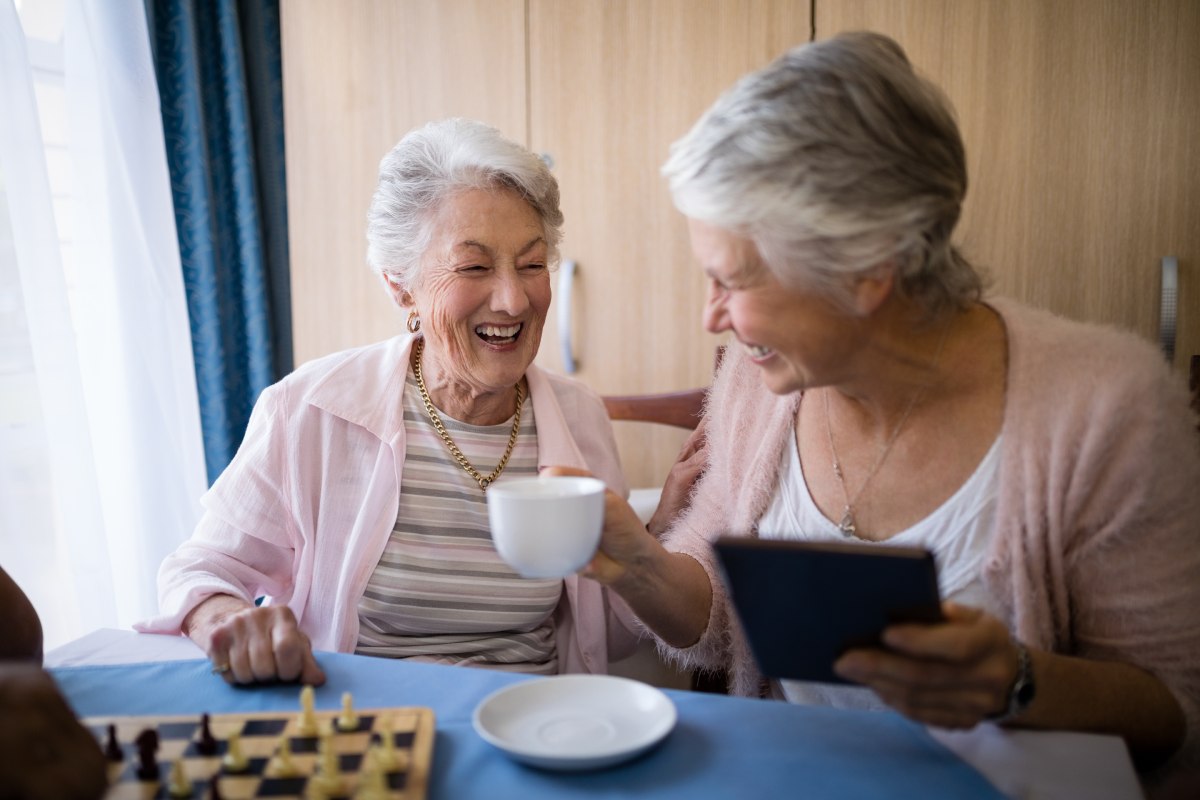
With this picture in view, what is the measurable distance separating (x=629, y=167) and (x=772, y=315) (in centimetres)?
153

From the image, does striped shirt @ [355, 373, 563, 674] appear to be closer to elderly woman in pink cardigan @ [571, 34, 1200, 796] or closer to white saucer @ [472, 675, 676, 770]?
elderly woman in pink cardigan @ [571, 34, 1200, 796]

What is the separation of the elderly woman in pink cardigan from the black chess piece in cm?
56

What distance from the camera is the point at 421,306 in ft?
5.32

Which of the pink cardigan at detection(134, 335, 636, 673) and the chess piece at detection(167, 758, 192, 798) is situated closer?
the chess piece at detection(167, 758, 192, 798)

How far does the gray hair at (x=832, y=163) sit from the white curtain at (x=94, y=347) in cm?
189

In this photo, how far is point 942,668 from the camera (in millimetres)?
844

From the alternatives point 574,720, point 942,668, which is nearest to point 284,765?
point 574,720

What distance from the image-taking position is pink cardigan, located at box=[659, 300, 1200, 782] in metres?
1.06

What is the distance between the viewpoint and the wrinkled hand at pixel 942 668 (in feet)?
2.67

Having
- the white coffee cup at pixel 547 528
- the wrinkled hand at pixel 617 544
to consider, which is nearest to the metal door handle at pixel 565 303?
the wrinkled hand at pixel 617 544

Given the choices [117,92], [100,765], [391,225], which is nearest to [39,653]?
[100,765]

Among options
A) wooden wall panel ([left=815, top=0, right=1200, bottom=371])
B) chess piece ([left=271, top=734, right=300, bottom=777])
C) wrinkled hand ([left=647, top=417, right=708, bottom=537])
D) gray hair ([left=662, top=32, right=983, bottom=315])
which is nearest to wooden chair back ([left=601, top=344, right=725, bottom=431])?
wrinkled hand ([left=647, top=417, right=708, bottom=537])

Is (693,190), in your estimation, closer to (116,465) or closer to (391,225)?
(391,225)

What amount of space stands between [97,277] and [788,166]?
219 cm
